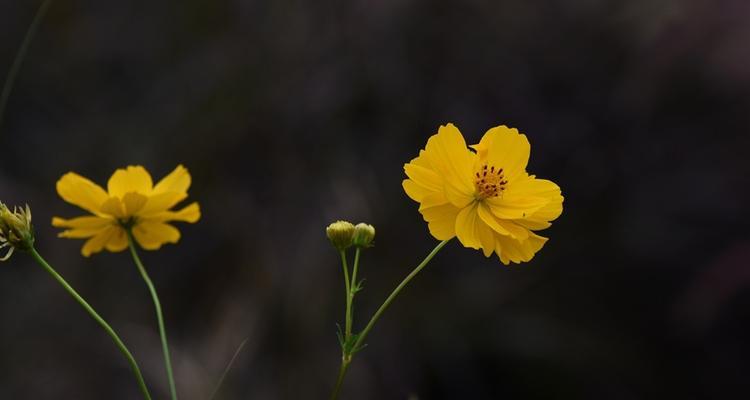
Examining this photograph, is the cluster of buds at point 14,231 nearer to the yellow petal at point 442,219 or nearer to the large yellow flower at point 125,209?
the large yellow flower at point 125,209

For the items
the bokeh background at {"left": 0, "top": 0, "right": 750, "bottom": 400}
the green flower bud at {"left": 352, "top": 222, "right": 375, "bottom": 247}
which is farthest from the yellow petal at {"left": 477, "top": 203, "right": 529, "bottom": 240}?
the bokeh background at {"left": 0, "top": 0, "right": 750, "bottom": 400}

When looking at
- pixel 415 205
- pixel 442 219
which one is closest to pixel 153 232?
pixel 442 219

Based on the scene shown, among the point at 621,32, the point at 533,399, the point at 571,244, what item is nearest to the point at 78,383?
the point at 533,399

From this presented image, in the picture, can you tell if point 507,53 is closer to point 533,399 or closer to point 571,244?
point 571,244

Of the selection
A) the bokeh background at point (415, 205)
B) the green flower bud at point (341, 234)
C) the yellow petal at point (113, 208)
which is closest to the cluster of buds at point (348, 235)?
the green flower bud at point (341, 234)

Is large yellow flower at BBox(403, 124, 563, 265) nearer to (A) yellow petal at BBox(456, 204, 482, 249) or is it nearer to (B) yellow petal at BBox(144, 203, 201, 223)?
(A) yellow petal at BBox(456, 204, 482, 249)
